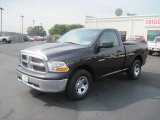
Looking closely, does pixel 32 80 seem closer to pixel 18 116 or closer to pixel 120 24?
pixel 18 116

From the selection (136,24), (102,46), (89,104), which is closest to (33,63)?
(89,104)

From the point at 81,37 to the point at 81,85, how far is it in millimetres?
1554

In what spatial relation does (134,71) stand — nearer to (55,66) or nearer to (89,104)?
(89,104)

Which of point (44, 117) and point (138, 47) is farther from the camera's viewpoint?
point (138, 47)

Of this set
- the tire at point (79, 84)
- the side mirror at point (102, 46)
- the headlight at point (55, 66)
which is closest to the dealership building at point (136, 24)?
the side mirror at point (102, 46)

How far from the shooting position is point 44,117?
170 inches

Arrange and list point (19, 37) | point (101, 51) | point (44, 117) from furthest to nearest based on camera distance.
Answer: point (19, 37) → point (101, 51) → point (44, 117)

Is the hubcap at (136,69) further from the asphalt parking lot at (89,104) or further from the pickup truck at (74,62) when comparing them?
the pickup truck at (74,62)

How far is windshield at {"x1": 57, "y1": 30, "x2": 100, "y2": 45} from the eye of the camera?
592 centimetres

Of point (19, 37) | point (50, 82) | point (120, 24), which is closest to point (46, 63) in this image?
point (50, 82)

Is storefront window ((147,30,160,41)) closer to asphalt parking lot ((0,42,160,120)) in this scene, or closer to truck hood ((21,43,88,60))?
asphalt parking lot ((0,42,160,120))

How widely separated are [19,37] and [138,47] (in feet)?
135

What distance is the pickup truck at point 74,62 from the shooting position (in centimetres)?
481

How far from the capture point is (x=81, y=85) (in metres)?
5.42
